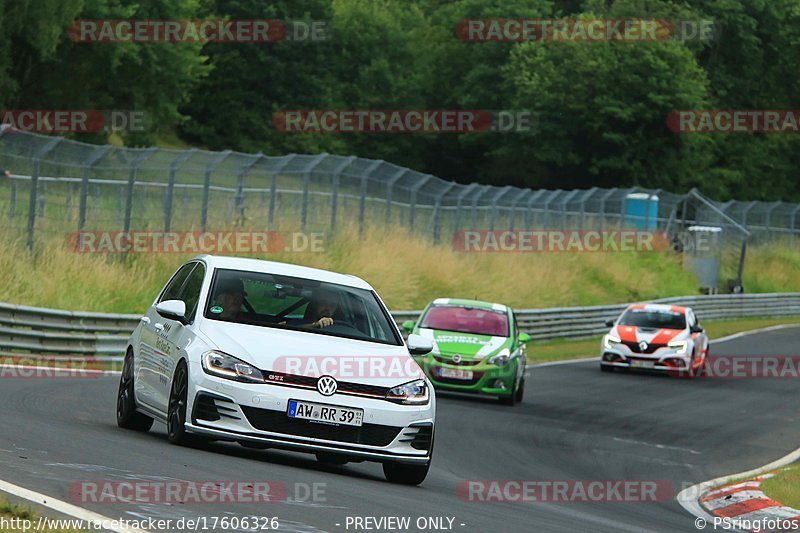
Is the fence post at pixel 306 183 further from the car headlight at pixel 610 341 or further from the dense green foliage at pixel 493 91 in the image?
the dense green foliage at pixel 493 91

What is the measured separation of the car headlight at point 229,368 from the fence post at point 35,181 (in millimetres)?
13151

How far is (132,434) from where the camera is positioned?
39.4 feet

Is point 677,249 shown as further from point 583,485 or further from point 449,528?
point 449,528

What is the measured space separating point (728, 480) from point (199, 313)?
619 centimetres

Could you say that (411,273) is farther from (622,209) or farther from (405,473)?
(405,473)

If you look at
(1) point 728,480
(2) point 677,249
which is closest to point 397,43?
(2) point 677,249

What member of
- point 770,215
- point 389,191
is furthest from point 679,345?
point 770,215

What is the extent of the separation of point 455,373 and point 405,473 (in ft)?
33.4

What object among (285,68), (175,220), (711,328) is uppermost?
(285,68)

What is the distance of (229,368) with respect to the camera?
10586mm

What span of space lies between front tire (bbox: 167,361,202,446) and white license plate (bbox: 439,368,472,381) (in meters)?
10.3

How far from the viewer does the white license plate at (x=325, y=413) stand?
34.3 feet

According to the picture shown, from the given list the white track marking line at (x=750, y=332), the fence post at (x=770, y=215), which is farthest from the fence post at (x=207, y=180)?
the fence post at (x=770, y=215)

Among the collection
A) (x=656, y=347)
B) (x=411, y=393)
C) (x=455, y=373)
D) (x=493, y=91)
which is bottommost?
(x=656, y=347)
